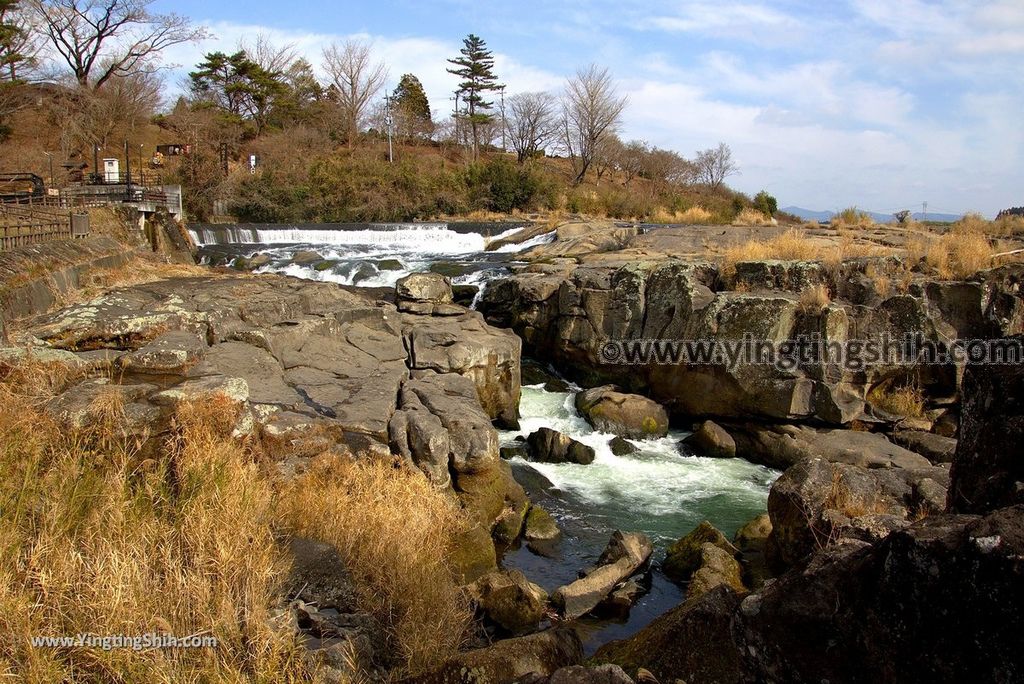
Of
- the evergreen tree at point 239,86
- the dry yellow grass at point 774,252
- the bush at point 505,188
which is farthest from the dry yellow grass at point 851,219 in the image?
the evergreen tree at point 239,86

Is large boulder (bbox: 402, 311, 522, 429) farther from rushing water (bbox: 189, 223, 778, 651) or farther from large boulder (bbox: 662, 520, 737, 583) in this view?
large boulder (bbox: 662, 520, 737, 583)

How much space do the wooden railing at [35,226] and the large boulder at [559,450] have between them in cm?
806

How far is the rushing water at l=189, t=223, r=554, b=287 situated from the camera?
57.0ft

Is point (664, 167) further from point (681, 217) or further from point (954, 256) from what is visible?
point (954, 256)

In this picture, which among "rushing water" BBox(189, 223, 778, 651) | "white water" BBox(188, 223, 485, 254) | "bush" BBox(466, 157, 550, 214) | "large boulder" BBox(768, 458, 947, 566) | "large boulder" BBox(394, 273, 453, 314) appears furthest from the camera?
"bush" BBox(466, 157, 550, 214)

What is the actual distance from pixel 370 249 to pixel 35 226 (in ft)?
36.5

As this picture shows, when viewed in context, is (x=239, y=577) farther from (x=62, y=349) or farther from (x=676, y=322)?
(x=676, y=322)

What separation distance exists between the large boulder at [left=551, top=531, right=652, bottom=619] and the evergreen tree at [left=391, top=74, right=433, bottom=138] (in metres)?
48.2

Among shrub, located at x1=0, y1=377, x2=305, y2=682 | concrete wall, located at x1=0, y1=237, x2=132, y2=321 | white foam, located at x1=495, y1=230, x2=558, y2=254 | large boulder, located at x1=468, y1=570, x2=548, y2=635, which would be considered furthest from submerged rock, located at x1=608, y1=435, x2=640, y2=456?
white foam, located at x1=495, y1=230, x2=558, y2=254

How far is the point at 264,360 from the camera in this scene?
26.2 feet

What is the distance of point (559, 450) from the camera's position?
948 centimetres

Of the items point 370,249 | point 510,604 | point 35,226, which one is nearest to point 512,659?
point 510,604

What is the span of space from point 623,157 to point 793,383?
39.8 m

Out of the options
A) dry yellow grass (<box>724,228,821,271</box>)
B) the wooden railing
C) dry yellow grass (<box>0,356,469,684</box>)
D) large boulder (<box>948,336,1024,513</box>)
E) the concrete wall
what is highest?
the wooden railing
